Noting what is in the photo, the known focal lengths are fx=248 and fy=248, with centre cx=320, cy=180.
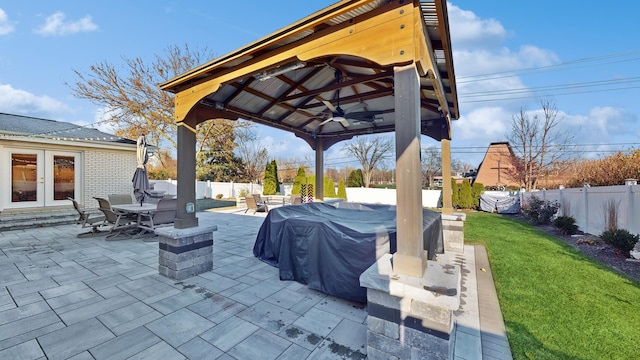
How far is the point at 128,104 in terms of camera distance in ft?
45.3

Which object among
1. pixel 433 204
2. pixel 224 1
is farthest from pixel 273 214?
→ pixel 433 204

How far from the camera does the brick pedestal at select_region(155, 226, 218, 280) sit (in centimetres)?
344

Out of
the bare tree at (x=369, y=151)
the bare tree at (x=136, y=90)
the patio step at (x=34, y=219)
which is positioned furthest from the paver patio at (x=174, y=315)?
the bare tree at (x=369, y=151)

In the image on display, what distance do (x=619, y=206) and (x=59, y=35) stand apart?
17.5 metres

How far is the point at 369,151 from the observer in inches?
1090

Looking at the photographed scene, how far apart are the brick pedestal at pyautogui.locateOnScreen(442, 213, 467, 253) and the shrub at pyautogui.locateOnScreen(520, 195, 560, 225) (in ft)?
20.1

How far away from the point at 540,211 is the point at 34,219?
1633 centimetres

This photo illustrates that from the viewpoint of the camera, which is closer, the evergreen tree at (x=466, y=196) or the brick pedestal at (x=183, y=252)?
the brick pedestal at (x=183, y=252)

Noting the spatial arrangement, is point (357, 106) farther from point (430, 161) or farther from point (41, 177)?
point (430, 161)

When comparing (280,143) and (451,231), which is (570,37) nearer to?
(451,231)

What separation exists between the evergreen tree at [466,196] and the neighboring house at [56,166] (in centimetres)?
1540

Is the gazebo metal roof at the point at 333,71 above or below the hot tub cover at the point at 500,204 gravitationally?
above

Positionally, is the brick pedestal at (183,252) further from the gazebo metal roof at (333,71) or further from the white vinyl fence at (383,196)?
the white vinyl fence at (383,196)

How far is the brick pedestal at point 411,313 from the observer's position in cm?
164
